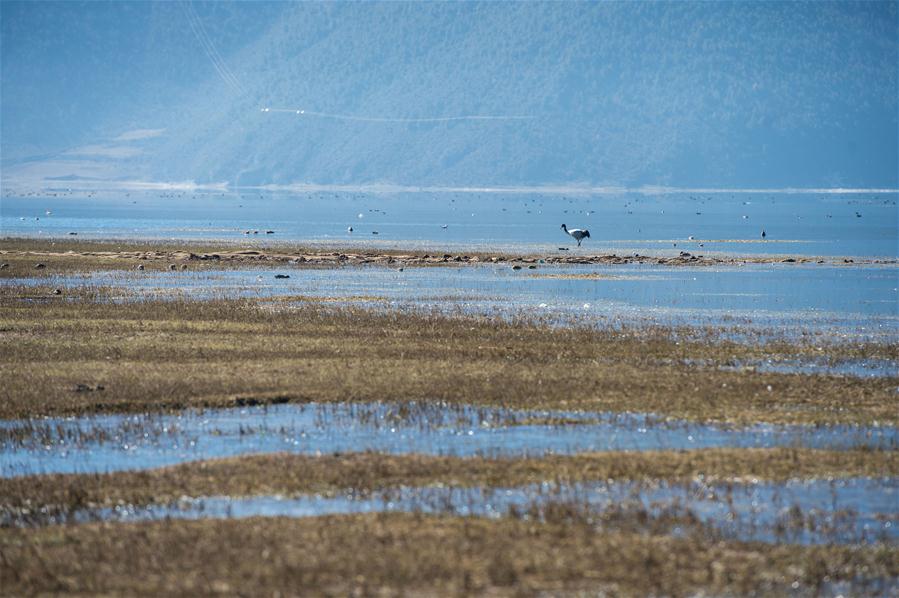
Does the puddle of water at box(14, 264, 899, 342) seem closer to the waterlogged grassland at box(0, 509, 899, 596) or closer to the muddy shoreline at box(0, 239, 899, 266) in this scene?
the muddy shoreline at box(0, 239, 899, 266)

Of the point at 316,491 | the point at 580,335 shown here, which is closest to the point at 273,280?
the point at 580,335

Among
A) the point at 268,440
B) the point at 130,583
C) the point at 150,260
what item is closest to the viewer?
the point at 130,583

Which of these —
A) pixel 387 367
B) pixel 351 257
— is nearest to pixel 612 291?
pixel 351 257

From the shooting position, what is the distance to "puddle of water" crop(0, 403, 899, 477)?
1980 centimetres

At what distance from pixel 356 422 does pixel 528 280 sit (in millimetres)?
29180

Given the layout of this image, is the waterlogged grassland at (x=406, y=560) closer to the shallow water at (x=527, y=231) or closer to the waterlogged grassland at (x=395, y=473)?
the waterlogged grassland at (x=395, y=473)

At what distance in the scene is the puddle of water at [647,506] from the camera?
1582cm

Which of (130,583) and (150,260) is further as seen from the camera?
(150,260)

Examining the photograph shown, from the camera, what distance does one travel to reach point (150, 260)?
59.3 m

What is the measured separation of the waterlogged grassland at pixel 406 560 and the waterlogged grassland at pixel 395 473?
1.50m

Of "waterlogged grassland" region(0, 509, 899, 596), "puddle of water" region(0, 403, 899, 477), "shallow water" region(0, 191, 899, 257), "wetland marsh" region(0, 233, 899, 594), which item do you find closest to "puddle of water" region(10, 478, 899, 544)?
"wetland marsh" region(0, 233, 899, 594)

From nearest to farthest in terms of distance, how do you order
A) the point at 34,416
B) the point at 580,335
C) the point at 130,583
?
the point at 130,583 < the point at 34,416 < the point at 580,335

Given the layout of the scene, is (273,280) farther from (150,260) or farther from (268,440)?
(268,440)

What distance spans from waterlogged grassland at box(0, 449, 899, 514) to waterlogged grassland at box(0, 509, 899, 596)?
4.91 feet
